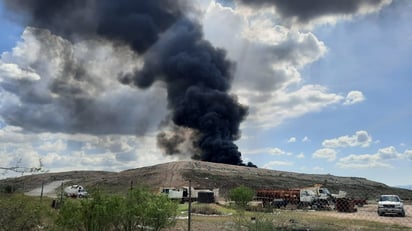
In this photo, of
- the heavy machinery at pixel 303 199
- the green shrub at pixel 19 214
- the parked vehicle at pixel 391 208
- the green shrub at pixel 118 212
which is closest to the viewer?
the green shrub at pixel 118 212

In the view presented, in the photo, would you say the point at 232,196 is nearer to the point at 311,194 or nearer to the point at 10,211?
the point at 311,194

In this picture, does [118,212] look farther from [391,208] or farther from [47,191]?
[47,191]

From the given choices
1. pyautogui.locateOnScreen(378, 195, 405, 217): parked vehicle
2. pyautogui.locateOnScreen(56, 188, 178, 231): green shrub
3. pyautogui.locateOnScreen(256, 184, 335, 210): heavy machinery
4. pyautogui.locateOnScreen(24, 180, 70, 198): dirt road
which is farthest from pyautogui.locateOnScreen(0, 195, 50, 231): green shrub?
pyautogui.locateOnScreen(24, 180, 70, 198): dirt road

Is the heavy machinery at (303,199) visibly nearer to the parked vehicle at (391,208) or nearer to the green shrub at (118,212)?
the parked vehicle at (391,208)

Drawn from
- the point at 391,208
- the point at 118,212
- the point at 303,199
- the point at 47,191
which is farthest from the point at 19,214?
the point at 47,191

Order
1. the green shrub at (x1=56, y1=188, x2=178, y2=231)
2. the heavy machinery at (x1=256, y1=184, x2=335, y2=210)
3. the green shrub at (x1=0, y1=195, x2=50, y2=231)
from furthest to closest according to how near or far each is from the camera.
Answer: the heavy machinery at (x1=256, y1=184, x2=335, y2=210) < the green shrub at (x1=0, y1=195, x2=50, y2=231) < the green shrub at (x1=56, y1=188, x2=178, y2=231)

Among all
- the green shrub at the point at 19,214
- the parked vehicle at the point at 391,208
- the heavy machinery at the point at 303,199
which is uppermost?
the heavy machinery at the point at 303,199

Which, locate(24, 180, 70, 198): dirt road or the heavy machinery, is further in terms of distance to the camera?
locate(24, 180, 70, 198): dirt road

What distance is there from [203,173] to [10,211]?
7122cm

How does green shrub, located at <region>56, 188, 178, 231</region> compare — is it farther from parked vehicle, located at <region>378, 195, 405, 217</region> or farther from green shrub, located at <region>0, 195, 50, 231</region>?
parked vehicle, located at <region>378, 195, 405, 217</region>

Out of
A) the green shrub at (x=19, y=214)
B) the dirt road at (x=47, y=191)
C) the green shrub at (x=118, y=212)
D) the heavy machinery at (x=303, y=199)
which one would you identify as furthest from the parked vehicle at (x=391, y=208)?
the dirt road at (x=47, y=191)

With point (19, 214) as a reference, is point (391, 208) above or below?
above

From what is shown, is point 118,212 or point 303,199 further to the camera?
point 303,199

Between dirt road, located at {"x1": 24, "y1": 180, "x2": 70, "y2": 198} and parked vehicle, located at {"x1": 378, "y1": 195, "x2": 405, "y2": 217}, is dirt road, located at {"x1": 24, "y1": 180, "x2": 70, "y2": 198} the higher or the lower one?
the higher one
